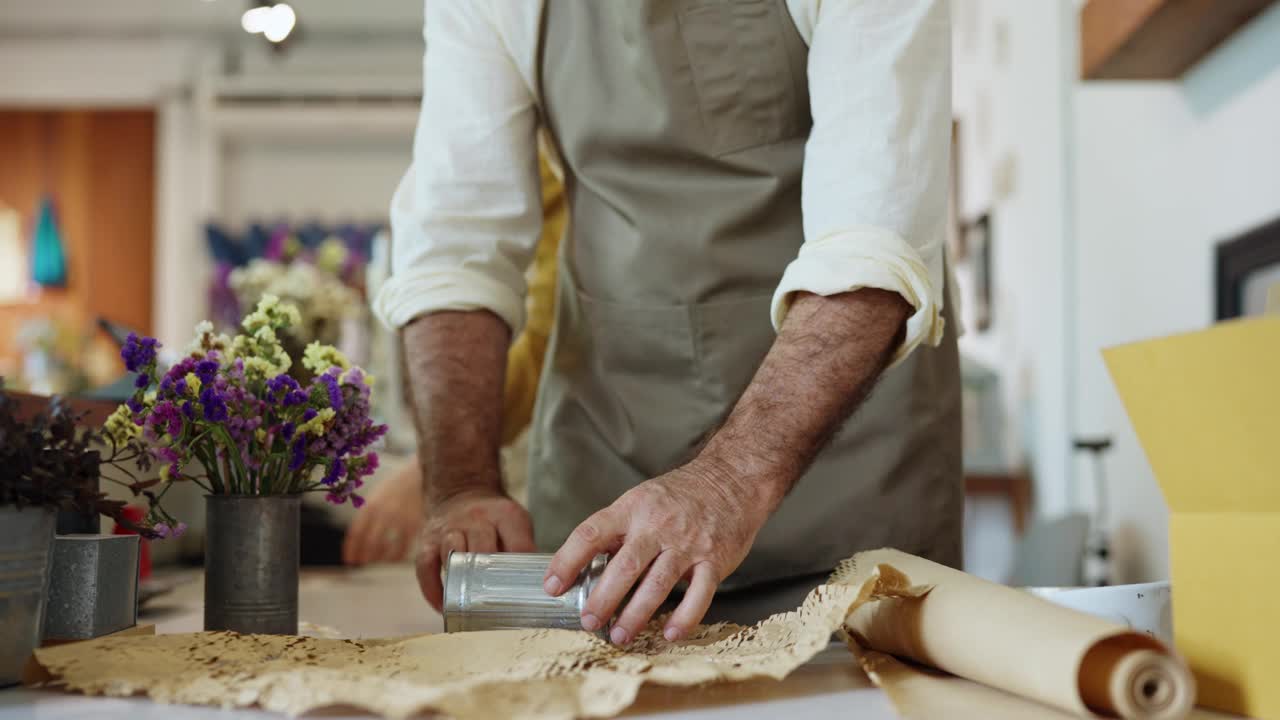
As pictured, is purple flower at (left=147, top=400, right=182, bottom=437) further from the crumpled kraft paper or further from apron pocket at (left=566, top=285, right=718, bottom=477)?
apron pocket at (left=566, top=285, right=718, bottom=477)

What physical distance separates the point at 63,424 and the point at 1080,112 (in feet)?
9.98

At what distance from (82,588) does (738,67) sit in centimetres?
72

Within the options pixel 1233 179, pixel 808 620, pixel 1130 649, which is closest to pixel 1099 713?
pixel 1130 649

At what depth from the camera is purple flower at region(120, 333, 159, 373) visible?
752 mm

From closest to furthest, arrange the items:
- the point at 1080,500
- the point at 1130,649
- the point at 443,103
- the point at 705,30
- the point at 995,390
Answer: the point at 1130,649, the point at 705,30, the point at 443,103, the point at 1080,500, the point at 995,390

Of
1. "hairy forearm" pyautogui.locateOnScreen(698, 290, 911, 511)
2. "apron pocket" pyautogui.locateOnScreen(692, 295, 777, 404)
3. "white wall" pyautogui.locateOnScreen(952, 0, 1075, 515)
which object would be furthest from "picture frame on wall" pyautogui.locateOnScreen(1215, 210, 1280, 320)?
"hairy forearm" pyautogui.locateOnScreen(698, 290, 911, 511)

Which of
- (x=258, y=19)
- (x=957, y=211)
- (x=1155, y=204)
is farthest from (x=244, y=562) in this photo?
(x=957, y=211)

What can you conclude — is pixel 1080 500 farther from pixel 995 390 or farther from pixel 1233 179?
pixel 1233 179

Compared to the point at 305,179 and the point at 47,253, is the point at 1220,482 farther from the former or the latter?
the point at 47,253

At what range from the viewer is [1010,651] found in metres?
0.58

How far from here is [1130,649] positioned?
55 cm

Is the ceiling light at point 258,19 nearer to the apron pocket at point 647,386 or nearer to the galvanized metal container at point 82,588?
the apron pocket at point 647,386

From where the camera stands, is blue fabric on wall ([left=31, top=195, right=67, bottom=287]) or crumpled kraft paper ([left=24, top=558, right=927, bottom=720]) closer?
crumpled kraft paper ([left=24, top=558, right=927, bottom=720])

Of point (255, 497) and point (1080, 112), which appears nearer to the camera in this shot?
point (255, 497)
